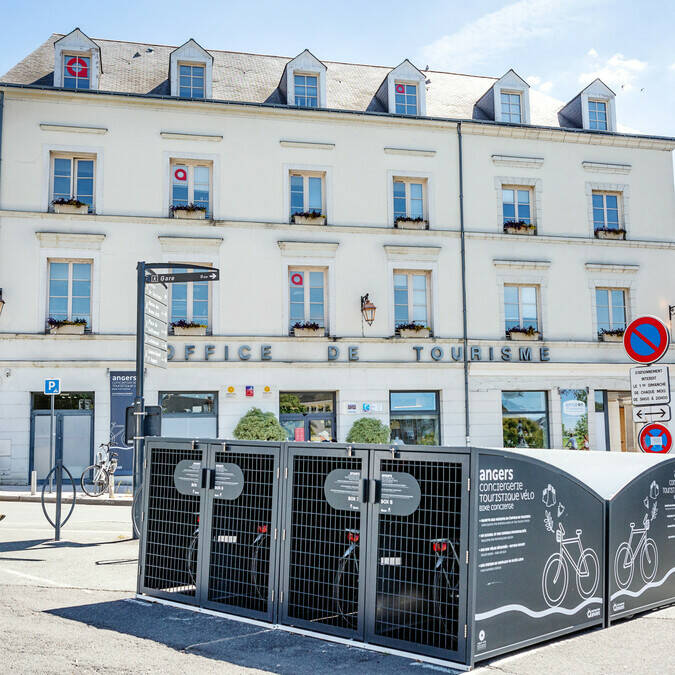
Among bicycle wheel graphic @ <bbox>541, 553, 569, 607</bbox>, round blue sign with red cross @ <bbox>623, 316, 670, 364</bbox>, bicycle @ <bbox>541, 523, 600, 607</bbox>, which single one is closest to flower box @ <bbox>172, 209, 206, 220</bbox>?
round blue sign with red cross @ <bbox>623, 316, 670, 364</bbox>

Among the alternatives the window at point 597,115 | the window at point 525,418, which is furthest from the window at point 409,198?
the window at point 597,115

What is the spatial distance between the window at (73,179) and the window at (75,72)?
2.21m

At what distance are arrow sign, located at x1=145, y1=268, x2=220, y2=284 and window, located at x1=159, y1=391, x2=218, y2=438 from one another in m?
11.0

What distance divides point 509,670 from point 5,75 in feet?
74.8

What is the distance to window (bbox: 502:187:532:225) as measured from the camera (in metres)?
25.4

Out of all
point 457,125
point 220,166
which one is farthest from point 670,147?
point 220,166

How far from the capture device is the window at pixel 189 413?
71.7 ft

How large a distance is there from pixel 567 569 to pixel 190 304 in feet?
57.6

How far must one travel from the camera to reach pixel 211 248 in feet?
74.1

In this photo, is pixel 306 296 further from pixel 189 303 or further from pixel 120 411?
pixel 120 411

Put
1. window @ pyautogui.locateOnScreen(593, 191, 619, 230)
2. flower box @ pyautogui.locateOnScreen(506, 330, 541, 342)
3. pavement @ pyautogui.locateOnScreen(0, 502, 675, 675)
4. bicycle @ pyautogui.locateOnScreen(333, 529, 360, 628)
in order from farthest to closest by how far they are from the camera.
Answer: window @ pyautogui.locateOnScreen(593, 191, 619, 230) → flower box @ pyautogui.locateOnScreen(506, 330, 541, 342) → bicycle @ pyautogui.locateOnScreen(333, 529, 360, 628) → pavement @ pyautogui.locateOnScreen(0, 502, 675, 675)

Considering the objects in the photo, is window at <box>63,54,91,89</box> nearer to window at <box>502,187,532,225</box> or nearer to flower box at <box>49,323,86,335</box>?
flower box at <box>49,323,86,335</box>

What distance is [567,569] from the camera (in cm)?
609

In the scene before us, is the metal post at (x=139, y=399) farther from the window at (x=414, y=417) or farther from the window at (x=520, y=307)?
the window at (x=520, y=307)
